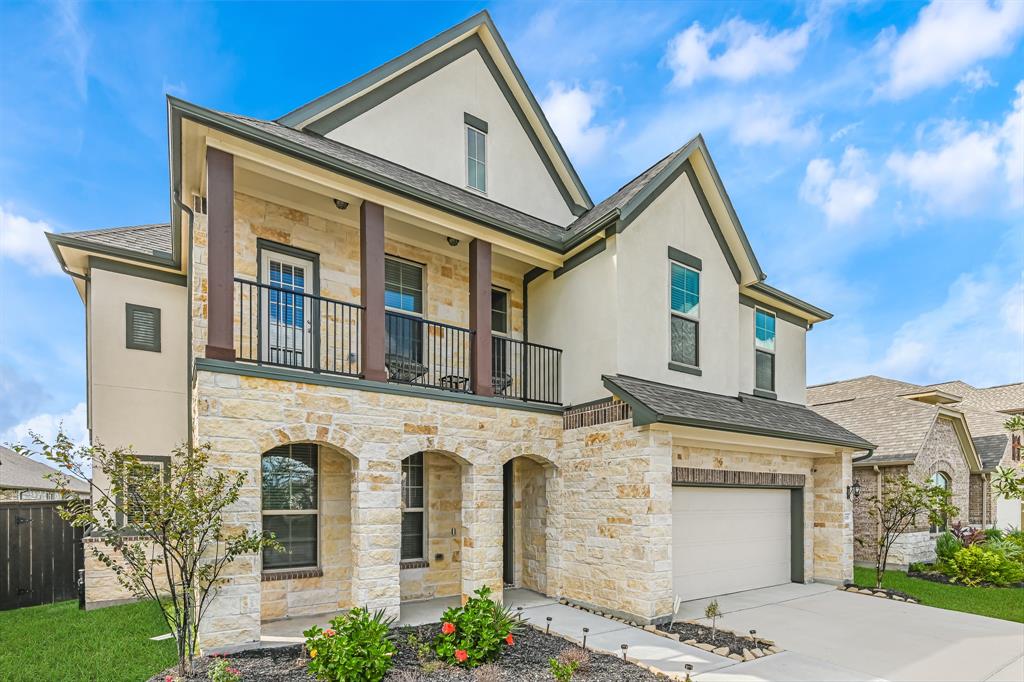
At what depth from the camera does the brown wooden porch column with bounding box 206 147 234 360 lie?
6539mm

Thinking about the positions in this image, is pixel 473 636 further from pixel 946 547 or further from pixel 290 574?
pixel 946 547

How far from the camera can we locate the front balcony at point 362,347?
776 centimetres

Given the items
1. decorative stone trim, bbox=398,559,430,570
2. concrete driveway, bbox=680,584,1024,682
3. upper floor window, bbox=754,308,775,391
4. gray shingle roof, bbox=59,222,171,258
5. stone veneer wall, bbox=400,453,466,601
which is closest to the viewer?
concrete driveway, bbox=680,584,1024,682

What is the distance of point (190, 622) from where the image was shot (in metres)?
5.79

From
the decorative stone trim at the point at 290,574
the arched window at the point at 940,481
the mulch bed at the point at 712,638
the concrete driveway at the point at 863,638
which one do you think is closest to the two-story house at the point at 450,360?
the decorative stone trim at the point at 290,574

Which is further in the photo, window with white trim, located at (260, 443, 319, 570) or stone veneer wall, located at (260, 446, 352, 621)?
window with white trim, located at (260, 443, 319, 570)

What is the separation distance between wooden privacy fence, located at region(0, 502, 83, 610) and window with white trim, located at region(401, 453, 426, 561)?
5.76 metres

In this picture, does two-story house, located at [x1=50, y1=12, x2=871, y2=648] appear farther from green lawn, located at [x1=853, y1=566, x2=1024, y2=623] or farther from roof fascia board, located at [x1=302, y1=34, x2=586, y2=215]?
green lawn, located at [x1=853, y1=566, x2=1024, y2=623]

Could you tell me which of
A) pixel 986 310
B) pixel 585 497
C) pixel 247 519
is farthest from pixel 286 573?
pixel 986 310

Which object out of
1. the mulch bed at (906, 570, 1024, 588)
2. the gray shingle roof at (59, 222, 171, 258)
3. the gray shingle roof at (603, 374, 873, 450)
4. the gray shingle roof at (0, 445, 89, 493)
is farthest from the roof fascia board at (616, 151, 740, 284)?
the gray shingle roof at (0, 445, 89, 493)

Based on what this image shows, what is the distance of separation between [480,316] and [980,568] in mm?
12028

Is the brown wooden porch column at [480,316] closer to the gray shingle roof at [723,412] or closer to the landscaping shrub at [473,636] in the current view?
the gray shingle roof at [723,412]

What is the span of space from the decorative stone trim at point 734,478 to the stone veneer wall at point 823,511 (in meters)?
0.11

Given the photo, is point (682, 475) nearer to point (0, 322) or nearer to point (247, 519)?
point (247, 519)
